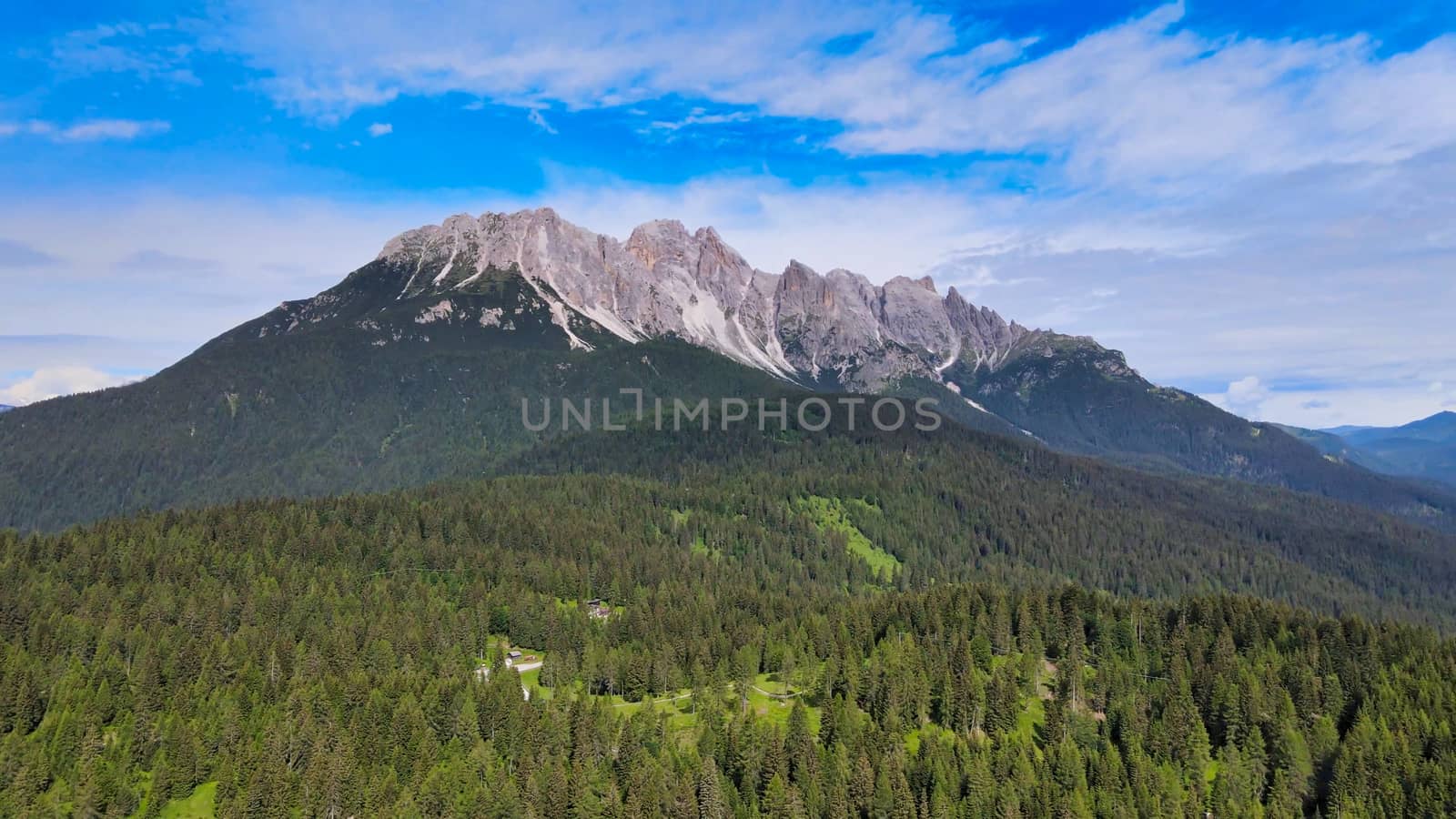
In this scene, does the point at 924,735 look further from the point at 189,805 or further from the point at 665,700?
the point at 189,805

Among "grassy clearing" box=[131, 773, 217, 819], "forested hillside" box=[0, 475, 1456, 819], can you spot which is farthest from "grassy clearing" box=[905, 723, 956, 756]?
"grassy clearing" box=[131, 773, 217, 819]

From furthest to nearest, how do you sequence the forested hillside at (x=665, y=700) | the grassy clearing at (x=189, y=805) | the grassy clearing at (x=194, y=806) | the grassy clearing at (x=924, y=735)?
the grassy clearing at (x=924, y=735), the forested hillside at (x=665, y=700), the grassy clearing at (x=194, y=806), the grassy clearing at (x=189, y=805)

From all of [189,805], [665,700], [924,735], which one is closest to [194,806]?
[189,805]

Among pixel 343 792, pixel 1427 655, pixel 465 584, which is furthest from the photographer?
pixel 465 584

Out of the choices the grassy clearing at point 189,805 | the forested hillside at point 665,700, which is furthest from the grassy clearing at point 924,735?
the grassy clearing at point 189,805

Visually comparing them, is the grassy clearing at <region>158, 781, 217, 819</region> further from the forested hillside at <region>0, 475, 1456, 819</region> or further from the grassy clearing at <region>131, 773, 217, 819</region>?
the forested hillside at <region>0, 475, 1456, 819</region>

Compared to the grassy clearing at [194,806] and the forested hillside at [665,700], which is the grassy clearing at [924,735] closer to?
the forested hillside at [665,700]

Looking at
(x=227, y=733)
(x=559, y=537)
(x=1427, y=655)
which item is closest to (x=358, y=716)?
(x=227, y=733)

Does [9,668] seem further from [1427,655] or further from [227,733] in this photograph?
[1427,655]
